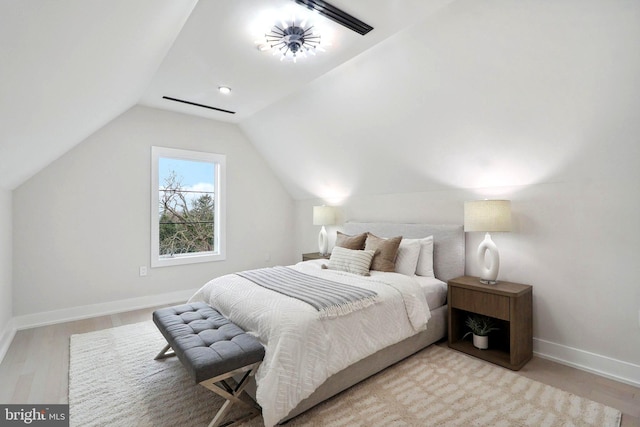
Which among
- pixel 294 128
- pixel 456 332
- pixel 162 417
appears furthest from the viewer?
pixel 294 128

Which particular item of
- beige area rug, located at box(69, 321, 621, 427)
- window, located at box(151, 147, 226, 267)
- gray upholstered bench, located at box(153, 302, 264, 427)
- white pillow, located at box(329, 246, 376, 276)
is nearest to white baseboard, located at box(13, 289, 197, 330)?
window, located at box(151, 147, 226, 267)

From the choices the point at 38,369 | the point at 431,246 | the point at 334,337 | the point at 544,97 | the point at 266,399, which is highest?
the point at 544,97

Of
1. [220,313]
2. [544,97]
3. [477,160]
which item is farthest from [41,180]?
[544,97]

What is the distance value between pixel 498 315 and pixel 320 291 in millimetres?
1446

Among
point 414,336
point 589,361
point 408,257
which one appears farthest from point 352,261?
point 589,361

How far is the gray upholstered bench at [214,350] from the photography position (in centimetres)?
167

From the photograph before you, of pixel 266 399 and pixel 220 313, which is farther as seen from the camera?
pixel 220 313

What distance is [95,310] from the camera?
3768mm

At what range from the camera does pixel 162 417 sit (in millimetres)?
1899

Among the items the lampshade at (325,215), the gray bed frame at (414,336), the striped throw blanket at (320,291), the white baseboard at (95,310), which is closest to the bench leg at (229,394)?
the gray bed frame at (414,336)

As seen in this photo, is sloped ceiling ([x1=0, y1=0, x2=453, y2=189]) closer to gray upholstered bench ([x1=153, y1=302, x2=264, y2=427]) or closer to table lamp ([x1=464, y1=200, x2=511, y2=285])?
gray upholstered bench ([x1=153, y1=302, x2=264, y2=427])

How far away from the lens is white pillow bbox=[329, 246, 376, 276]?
10.1 feet

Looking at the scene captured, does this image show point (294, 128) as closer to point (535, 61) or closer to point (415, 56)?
point (415, 56)

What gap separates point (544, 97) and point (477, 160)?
30.4 inches
